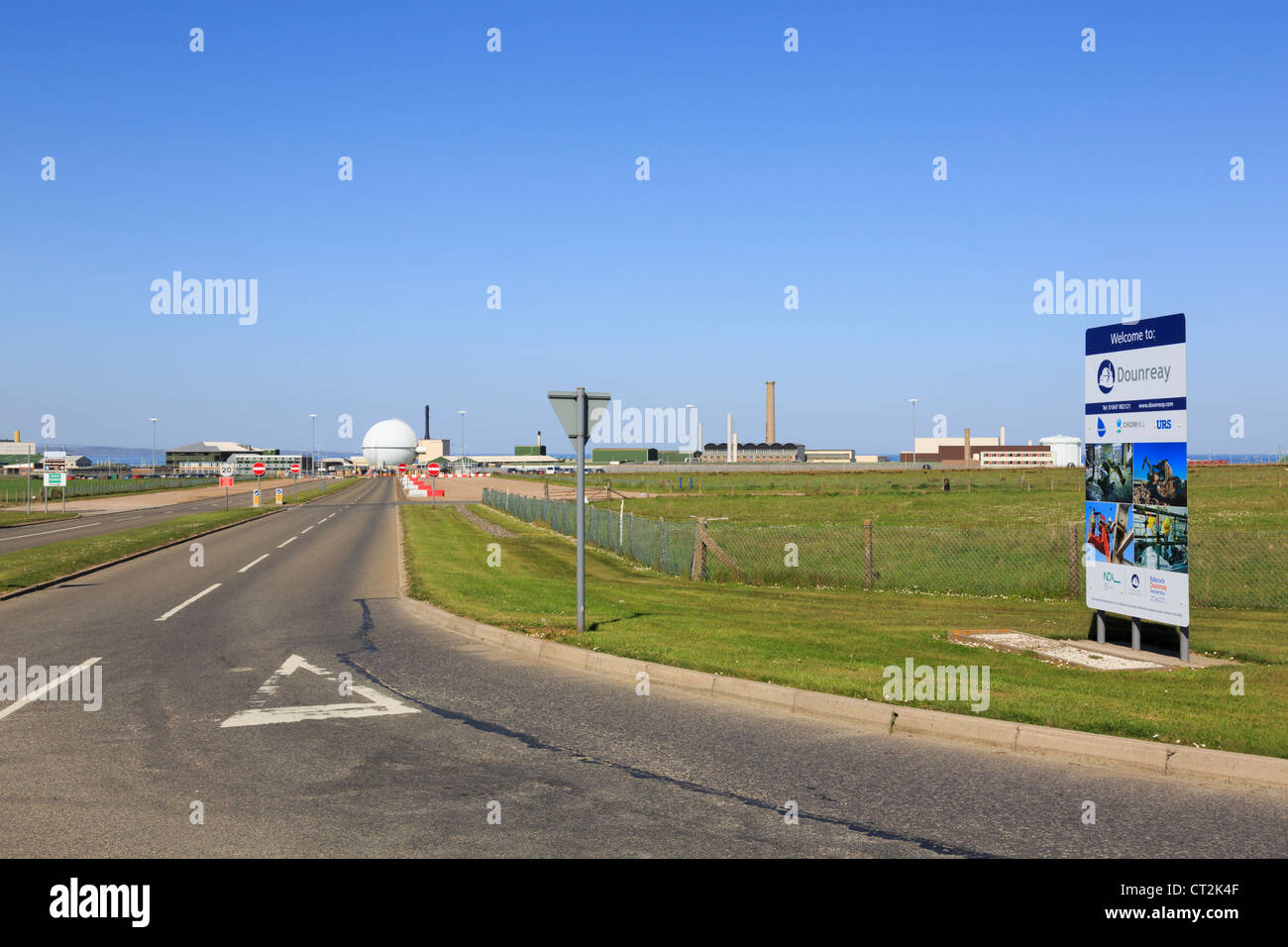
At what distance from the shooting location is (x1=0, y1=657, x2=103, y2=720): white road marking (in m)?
8.50

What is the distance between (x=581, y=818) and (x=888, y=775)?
7.66 ft

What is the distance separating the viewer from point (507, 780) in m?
6.53

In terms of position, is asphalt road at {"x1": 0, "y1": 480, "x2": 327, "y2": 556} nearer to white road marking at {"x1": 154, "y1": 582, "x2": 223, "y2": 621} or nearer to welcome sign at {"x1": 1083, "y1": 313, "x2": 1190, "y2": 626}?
white road marking at {"x1": 154, "y1": 582, "x2": 223, "y2": 621}

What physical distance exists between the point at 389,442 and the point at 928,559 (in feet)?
502

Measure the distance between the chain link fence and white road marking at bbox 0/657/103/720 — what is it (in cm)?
1044

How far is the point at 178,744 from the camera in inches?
289

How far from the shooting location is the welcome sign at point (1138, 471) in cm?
1028

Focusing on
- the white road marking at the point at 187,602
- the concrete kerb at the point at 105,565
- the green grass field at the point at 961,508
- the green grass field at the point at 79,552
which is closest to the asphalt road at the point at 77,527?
the green grass field at the point at 79,552

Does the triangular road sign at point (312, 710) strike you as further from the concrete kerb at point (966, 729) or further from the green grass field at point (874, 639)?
the green grass field at point (874, 639)

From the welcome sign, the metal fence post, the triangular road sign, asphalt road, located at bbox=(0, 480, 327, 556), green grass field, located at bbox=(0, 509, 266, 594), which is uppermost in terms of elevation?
the welcome sign

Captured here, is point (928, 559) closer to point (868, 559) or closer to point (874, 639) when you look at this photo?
point (868, 559)

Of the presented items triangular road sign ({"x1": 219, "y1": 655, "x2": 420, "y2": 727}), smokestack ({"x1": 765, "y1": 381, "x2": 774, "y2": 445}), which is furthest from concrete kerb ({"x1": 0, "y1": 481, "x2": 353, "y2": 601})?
smokestack ({"x1": 765, "y1": 381, "x2": 774, "y2": 445})
